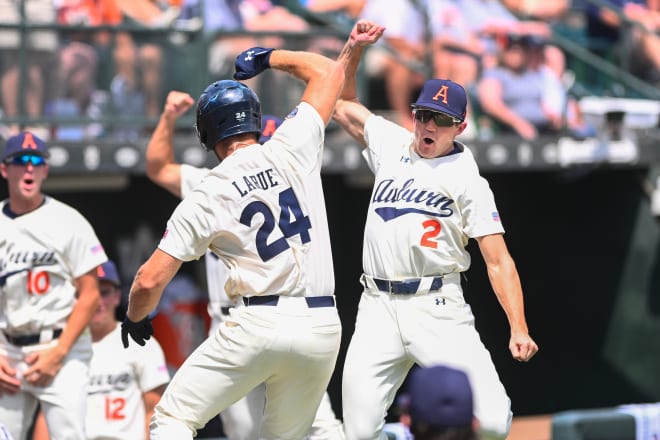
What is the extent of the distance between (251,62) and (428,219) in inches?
38.5

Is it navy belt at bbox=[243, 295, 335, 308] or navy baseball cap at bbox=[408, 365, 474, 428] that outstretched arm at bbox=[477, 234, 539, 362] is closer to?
navy belt at bbox=[243, 295, 335, 308]

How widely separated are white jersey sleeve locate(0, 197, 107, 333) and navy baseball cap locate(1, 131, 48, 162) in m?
0.28

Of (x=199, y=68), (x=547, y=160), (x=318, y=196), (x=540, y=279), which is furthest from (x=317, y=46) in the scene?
(x=318, y=196)

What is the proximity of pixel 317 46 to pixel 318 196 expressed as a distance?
4146 millimetres

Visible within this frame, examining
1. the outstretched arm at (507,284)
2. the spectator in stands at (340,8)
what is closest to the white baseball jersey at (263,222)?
the outstretched arm at (507,284)

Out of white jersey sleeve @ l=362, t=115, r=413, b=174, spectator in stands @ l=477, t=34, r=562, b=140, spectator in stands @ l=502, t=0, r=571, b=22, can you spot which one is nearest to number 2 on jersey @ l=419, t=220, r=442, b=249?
white jersey sleeve @ l=362, t=115, r=413, b=174

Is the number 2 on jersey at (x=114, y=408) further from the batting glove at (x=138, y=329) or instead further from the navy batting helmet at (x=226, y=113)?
the navy batting helmet at (x=226, y=113)

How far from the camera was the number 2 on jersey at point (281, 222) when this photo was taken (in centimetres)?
446

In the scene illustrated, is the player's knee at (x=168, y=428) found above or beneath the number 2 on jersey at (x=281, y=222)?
beneath

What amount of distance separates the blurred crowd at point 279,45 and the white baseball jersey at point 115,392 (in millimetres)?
2134

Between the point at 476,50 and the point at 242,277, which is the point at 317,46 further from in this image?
the point at 242,277

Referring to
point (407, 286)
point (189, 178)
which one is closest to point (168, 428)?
point (407, 286)

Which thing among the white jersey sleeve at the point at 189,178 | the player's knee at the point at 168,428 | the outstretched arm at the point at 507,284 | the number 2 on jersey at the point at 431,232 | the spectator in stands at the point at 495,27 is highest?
the spectator in stands at the point at 495,27

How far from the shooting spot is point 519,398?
1052cm
